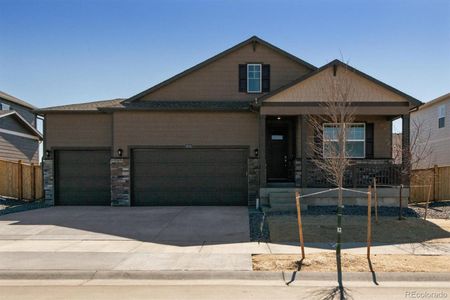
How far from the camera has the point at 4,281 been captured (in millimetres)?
6027

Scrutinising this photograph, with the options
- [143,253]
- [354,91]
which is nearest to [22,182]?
[143,253]

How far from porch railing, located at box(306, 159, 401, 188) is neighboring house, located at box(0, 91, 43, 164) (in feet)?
55.9

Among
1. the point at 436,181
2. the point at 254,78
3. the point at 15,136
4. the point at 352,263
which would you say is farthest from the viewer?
the point at 15,136

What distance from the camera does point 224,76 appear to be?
15.9 metres

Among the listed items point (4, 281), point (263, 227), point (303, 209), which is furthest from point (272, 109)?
point (4, 281)

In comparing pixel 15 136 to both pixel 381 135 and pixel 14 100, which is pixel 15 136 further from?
pixel 381 135

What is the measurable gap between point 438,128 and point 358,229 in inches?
684

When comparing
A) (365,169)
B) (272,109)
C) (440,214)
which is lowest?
(440,214)

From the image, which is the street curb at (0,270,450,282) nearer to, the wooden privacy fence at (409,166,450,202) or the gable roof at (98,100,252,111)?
the gable roof at (98,100,252,111)

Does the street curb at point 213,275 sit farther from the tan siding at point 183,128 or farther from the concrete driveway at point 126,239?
the tan siding at point 183,128

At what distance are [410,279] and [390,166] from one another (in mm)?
8431

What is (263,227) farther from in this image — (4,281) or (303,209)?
(4,281)

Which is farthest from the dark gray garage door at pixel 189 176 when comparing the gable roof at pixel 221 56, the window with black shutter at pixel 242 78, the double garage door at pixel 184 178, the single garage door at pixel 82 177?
the window with black shutter at pixel 242 78

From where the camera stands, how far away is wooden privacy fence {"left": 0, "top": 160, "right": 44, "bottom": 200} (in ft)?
53.7
